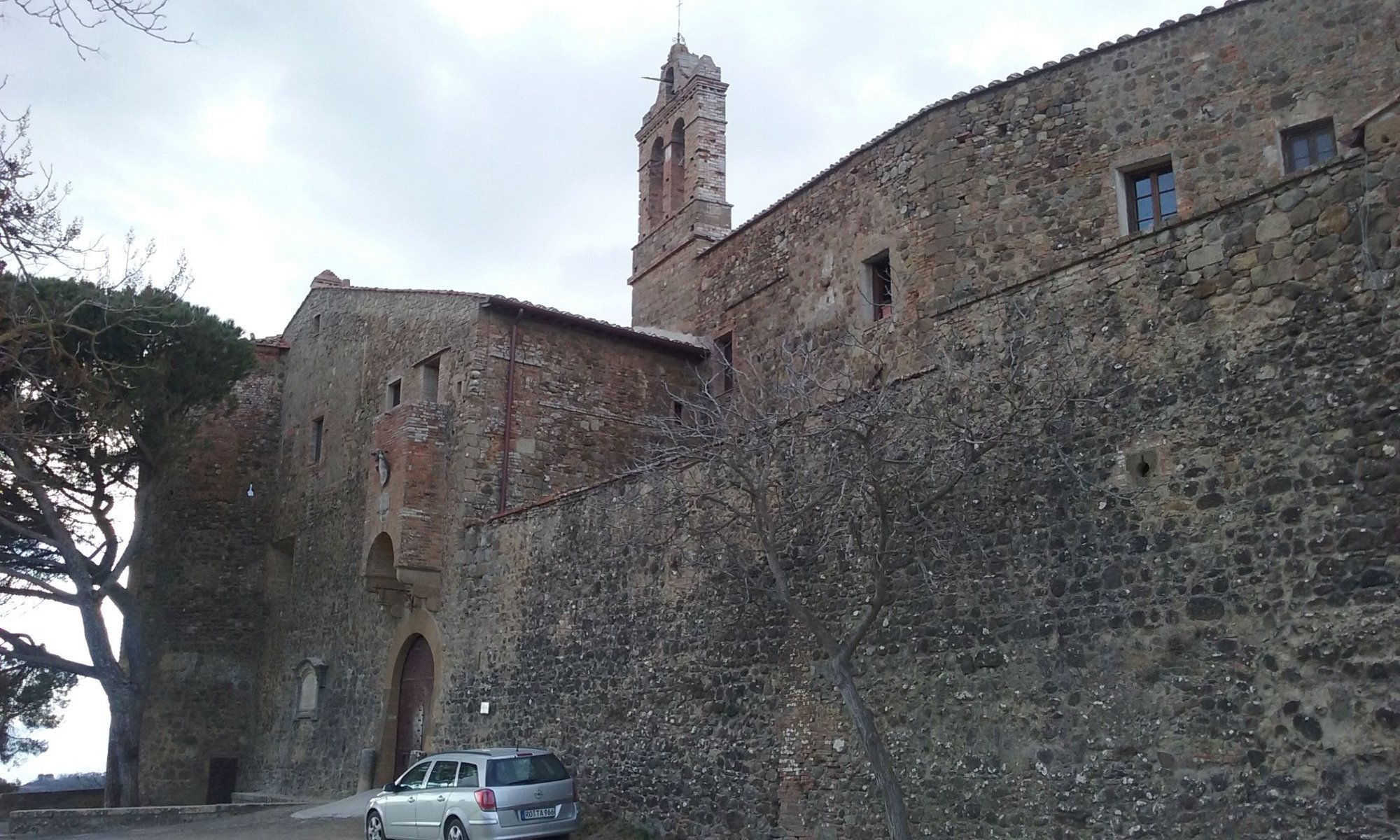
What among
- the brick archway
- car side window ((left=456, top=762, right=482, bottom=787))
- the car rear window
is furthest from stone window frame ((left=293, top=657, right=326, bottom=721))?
the car rear window

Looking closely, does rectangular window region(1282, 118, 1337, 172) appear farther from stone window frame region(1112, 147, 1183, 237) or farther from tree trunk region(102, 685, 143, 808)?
tree trunk region(102, 685, 143, 808)

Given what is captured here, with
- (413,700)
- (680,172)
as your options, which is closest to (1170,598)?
(413,700)

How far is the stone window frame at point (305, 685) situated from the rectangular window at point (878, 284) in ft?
39.6

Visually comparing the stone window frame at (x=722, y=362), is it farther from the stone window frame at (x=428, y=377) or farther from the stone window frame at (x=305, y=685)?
the stone window frame at (x=305, y=685)

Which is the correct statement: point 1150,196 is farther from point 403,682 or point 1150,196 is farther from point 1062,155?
point 403,682

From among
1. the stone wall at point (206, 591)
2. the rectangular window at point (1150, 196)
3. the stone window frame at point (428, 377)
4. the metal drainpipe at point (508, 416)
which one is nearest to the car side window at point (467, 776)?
the metal drainpipe at point (508, 416)

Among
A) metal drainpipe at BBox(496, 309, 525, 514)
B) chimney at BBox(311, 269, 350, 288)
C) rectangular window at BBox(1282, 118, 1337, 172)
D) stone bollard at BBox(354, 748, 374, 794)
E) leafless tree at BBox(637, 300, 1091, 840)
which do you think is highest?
chimney at BBox(311, 269, 350, 288)

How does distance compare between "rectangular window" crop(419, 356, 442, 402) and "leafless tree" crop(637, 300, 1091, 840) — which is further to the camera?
"rectangular window" crop(419, 356, 442, 402)

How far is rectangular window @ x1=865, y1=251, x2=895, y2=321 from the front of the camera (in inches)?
645

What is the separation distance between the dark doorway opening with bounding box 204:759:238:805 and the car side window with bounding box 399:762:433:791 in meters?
12.2

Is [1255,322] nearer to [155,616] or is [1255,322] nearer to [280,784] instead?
[280,784]

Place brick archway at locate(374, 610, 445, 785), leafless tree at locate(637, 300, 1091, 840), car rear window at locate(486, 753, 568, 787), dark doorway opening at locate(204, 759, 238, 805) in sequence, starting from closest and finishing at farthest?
leafless tree at locate(637, 300, 1091, 840)
car rear window at locate(486, 753, 568, 787)
brick archway at locate(374, 610, 445, 785)
dark doorway opening at locate(204, 759, 238, 805)

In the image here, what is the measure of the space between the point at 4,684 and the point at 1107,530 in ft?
77.2

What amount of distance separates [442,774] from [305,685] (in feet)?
34.4
